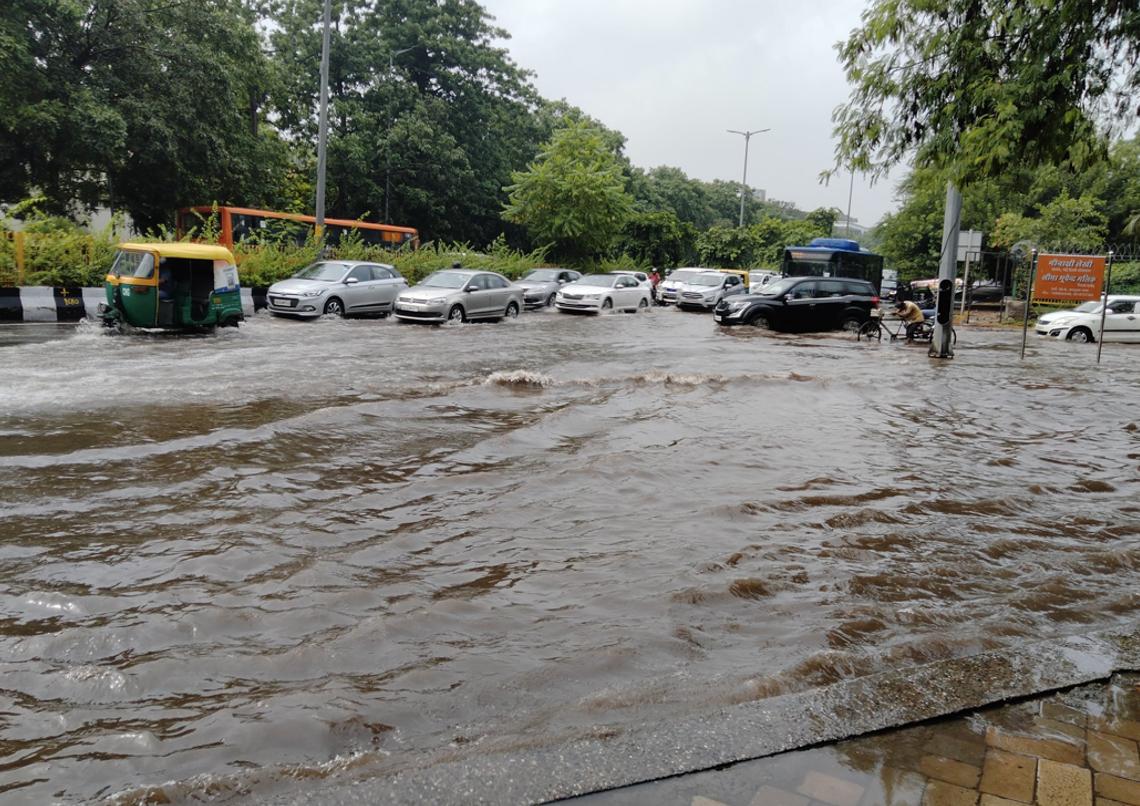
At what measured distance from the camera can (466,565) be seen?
195 inches

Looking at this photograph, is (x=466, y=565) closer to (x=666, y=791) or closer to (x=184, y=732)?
(x=184, y=732)

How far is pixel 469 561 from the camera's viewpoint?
501 cm

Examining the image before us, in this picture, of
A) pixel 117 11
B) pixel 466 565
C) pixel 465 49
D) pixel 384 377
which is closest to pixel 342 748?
pixel 466 565

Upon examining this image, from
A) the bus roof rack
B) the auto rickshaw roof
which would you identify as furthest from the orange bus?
the bus roof rack

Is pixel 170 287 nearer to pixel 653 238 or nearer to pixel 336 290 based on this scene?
pixel 336 290

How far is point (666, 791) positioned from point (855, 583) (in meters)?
2.48

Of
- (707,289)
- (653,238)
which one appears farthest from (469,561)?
(653,238)

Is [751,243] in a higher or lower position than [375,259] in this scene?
higher

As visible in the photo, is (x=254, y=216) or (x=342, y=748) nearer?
(x=342, y=748)

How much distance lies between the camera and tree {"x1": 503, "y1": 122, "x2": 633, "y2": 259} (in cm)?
3738

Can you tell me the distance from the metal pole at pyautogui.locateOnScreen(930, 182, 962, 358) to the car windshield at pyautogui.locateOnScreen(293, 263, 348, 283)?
1370 centimetres

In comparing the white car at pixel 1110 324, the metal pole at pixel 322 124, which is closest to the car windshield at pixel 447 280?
the metal pole at pixel 322 124

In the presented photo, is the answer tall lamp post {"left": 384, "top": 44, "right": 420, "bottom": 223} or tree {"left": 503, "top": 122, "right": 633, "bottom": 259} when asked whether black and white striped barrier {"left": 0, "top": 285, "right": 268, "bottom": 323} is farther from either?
tree {"left": 503, "top": 122, "right": 633, "bottom": 259}

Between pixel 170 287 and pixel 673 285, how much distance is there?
20796 mm
